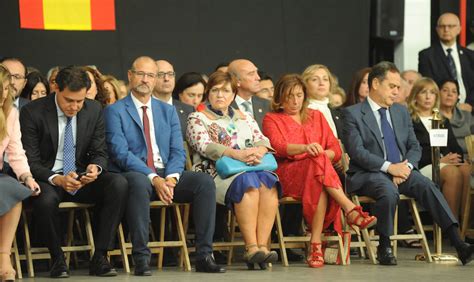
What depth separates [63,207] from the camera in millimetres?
8016

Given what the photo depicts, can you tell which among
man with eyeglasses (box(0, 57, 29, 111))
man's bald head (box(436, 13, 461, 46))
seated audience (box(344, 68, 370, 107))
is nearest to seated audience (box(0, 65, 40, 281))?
man with eyeglasses (box(0, 57, 29, 111))

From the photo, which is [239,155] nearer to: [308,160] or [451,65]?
[308,160]

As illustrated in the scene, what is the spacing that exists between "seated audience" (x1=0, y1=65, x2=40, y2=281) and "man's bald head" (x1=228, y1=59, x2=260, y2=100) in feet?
6.61

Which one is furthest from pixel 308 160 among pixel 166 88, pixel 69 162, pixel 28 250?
pixel 28 250

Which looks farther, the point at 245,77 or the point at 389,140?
the point at 245,77

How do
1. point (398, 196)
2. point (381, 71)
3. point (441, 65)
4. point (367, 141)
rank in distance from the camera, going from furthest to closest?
point (441, 65) → point (381, 71) → point (367, 141) → point (398, 196)

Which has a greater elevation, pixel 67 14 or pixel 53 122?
pixel 67 14

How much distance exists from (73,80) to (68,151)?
1.53 feet

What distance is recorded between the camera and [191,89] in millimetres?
9656

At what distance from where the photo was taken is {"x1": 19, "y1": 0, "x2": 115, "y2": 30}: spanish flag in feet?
34.5

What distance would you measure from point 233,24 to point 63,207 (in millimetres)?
3881

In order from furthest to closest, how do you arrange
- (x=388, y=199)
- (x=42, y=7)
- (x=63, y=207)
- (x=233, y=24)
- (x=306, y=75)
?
(x=233, y=24), (x=42, y=7), (x=306, y=75), (x=388, y=199), (x=63, y=207)

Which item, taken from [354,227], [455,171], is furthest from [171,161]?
[455,171]

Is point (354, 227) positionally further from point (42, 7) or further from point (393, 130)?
point (42, 7)
